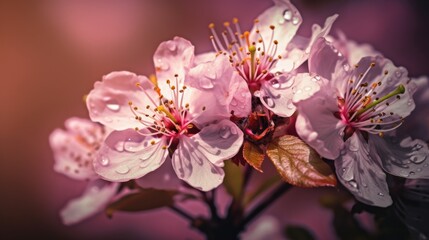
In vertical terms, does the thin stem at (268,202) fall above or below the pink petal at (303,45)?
below

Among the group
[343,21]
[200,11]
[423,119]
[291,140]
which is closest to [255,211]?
[291,140]

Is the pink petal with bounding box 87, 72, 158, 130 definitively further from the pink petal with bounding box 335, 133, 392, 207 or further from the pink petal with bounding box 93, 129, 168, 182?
the pink petal with bounding box 335, 133, 392, 207

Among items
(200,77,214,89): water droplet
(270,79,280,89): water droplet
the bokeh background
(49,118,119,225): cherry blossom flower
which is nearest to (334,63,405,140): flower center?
(270,79,280,89): water droplet

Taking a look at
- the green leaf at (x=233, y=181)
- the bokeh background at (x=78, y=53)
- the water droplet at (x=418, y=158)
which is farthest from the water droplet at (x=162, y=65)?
the bokeh background at (x=78, y=53)

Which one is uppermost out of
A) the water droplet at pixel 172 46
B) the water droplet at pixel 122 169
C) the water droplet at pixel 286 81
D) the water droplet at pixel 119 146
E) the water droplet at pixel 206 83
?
the water droplet at pixel 172 46

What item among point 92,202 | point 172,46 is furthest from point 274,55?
point 92,202

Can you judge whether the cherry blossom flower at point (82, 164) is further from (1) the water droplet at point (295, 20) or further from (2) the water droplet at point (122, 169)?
(1) the water droplet at point (295, 20)

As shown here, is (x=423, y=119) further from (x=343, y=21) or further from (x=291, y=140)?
(x=343, y=21)
